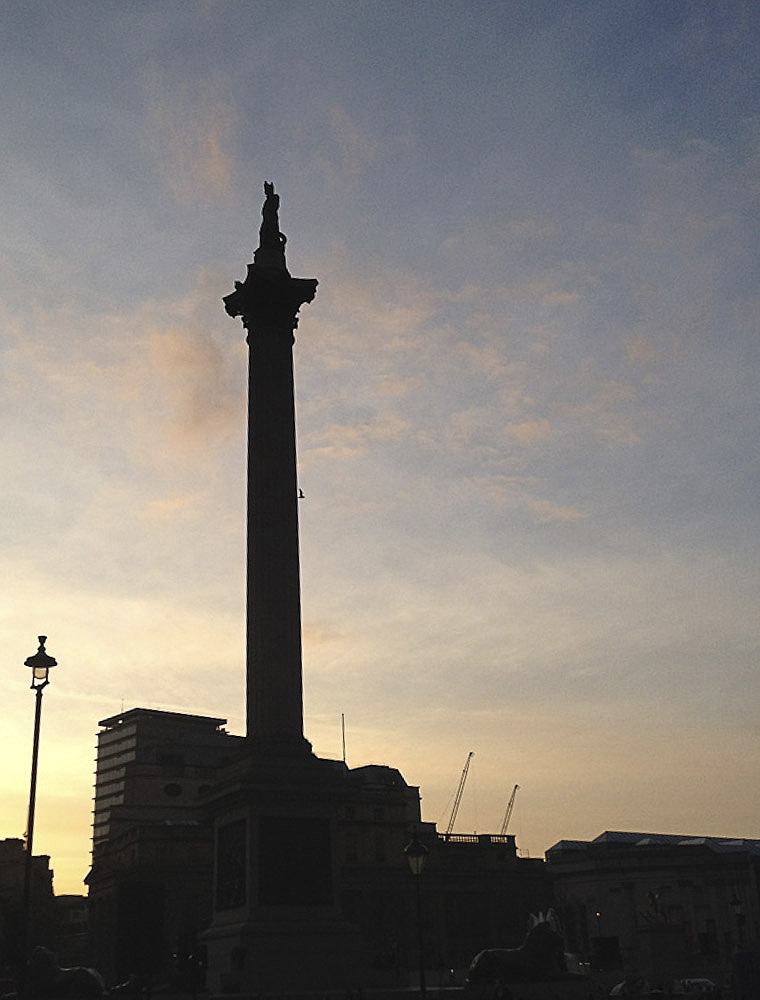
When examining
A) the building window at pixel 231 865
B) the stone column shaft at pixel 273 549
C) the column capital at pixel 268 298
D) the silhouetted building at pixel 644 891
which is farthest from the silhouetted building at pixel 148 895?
the silhouetted building at pixel 644 891

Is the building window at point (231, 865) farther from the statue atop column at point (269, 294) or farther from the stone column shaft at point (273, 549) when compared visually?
the statue atop column at point (269, 294)

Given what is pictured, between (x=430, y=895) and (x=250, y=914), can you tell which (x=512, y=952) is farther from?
(x=430, y=895)

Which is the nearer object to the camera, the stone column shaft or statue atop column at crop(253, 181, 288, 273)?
the stone column shaft

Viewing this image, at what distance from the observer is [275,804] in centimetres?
4434

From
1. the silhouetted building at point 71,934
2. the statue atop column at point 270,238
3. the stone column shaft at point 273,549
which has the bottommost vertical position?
the silhouetted building at point 71,934

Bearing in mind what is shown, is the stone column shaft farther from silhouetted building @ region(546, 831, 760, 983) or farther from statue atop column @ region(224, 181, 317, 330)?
silhouetted building @ region(546, 831, 760, 983)

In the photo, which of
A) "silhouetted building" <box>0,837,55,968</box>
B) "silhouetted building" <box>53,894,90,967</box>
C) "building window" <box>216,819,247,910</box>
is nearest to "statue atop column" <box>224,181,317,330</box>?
"building window" <box>216,819,247,910</box>

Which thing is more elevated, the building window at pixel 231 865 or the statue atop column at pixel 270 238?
the statue atop column at pixel 270 238

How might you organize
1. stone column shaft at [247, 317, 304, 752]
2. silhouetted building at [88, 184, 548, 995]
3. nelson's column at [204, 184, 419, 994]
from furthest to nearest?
stone column shaft at [247, 317, 304, 752], silhouetted building at [88, 184, 548, 995], nelson's column at [204, 184, 419, 994]

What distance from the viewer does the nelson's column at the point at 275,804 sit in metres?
42.2

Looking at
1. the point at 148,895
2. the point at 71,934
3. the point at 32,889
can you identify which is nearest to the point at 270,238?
the point at 148,895

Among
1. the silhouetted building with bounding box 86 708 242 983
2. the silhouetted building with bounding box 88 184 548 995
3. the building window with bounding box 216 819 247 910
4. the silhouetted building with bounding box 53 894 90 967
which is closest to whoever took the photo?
the silhouetted building with bounding box 88 184 548 995

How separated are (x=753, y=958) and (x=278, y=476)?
104ft

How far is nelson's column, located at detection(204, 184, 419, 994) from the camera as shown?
4219cm
